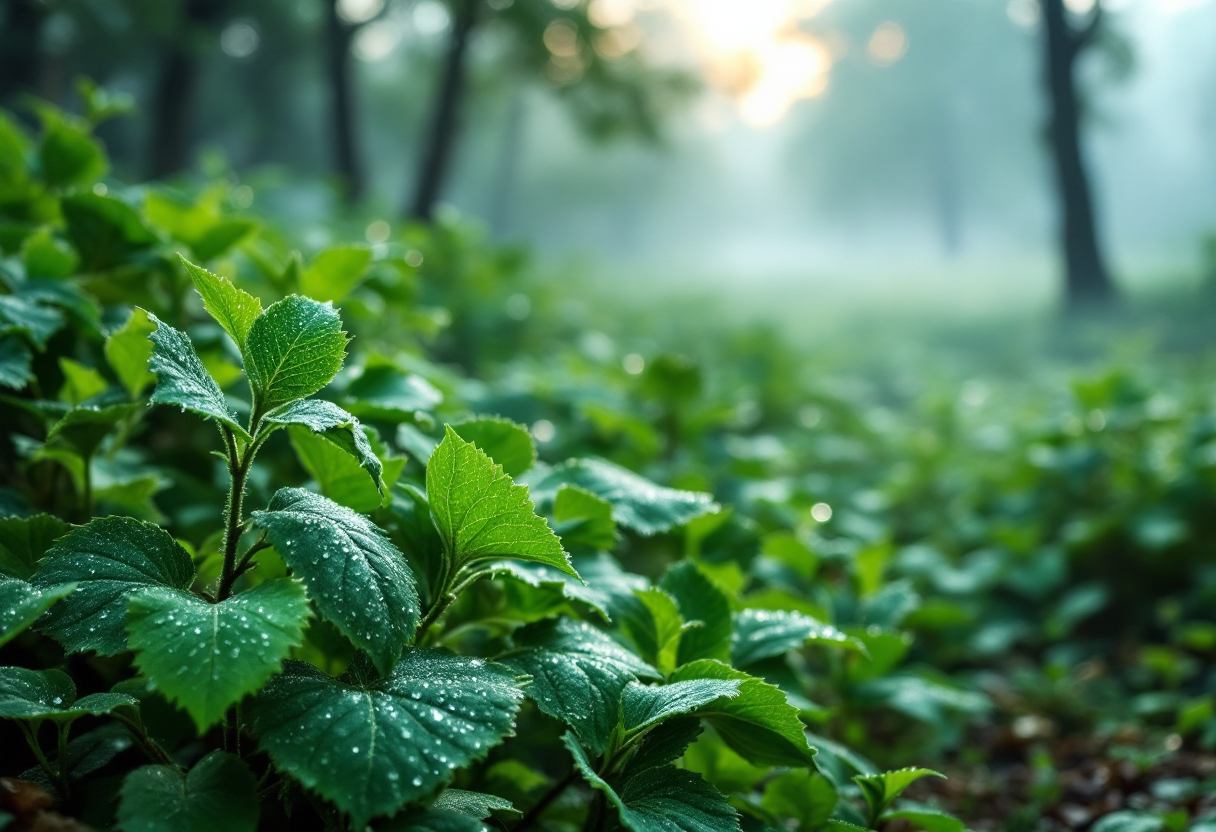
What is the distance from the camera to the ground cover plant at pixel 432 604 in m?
0.80

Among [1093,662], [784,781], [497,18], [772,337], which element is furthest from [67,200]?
[497,18]

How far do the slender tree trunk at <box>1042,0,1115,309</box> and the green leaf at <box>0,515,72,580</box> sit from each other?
1203cm

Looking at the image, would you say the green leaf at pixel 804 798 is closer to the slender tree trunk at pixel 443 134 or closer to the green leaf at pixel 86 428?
the green leaf at pixel 86 428

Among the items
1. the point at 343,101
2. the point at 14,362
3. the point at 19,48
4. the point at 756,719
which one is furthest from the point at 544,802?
the point at 343,101

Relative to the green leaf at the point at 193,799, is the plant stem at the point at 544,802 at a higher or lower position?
lower

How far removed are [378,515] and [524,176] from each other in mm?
36834

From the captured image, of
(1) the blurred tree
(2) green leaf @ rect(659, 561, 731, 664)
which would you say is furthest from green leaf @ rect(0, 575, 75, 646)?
(1) the blurred tree

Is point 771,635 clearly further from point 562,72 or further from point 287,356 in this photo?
point 562,72

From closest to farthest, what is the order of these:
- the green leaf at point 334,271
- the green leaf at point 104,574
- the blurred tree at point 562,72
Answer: the green leaf at point 104,574 → the green leaf at point 334,271 → the blurred tree at point 562,72

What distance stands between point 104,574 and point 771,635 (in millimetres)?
882

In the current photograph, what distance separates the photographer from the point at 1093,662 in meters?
2.90

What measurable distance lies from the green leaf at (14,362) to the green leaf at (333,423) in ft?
1.63

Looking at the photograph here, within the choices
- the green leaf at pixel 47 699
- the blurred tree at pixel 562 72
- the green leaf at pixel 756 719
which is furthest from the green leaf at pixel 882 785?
the blurred tree at pixel 562 72

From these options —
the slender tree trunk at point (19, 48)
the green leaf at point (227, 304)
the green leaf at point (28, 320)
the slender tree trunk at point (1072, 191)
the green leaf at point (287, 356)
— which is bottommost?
the slender tree trunk at point (1072, 191)
